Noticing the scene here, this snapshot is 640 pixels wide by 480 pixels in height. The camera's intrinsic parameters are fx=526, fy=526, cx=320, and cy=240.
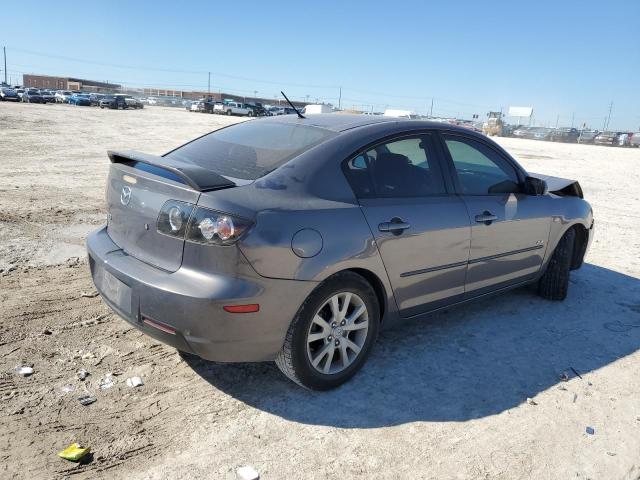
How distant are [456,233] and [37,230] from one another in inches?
198

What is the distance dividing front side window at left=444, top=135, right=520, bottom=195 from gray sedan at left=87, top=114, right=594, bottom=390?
13 mm

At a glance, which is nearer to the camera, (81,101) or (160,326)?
(160,326)

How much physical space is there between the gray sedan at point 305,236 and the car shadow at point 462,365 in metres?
0.22

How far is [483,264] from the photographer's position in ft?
13.7

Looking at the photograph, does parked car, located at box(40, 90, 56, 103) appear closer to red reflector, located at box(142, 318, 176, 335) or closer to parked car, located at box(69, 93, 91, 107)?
parked car, located at box(69, 93, 91, 107)

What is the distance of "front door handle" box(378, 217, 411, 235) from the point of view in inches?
132

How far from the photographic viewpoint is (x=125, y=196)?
3.34m

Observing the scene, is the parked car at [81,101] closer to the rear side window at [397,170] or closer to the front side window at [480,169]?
the front side window at [480,169]

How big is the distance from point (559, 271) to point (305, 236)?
126 inches

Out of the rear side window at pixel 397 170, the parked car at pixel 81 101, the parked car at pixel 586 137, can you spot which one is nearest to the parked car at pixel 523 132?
the parked car at pixel 586 137

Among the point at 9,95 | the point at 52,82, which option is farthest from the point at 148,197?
the point at 52,82

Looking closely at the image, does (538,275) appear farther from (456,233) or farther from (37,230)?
(37,230)

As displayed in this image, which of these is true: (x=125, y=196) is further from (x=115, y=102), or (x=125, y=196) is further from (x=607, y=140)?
(x=607, y=140)

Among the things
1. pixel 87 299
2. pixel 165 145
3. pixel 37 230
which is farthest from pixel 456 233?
pixel 165 145
